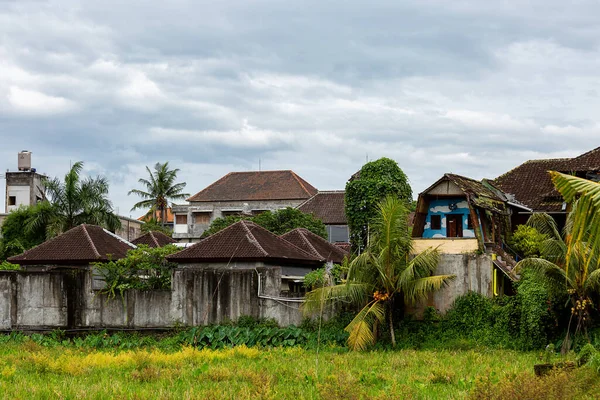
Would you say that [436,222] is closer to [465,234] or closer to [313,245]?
[465,234]

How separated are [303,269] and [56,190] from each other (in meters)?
22.8

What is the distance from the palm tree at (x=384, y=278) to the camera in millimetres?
25047

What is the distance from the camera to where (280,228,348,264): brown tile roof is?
34.7 meters

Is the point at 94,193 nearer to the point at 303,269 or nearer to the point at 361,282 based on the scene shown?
the point at 303,269

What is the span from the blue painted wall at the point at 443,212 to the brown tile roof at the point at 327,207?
30420 millimetres


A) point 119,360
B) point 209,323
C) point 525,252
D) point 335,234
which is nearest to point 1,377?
point 119,360

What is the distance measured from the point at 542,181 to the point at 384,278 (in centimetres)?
1371

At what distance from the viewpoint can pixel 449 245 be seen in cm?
2711

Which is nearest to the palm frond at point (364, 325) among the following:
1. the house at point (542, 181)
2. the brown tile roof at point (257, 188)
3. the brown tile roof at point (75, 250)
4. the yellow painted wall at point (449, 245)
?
the yellow painted wall at point (449, 245)

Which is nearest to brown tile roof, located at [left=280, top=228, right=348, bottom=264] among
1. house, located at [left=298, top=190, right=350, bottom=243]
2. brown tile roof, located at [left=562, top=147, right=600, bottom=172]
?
brown tile roof, located at [left=562, top=147, right=600, bottom=172]

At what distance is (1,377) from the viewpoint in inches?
739

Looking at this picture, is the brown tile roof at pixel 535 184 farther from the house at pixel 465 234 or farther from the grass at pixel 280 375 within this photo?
the grass at pixel 280 375

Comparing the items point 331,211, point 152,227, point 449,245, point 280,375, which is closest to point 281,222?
point 331,211

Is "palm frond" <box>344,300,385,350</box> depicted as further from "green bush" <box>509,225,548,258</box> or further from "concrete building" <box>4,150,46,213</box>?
"concrete building" <box>4,150,46,213</box>
